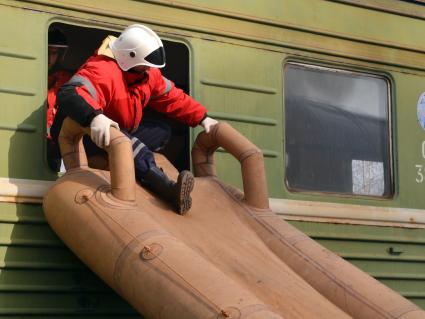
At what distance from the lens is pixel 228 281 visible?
13.0 ft

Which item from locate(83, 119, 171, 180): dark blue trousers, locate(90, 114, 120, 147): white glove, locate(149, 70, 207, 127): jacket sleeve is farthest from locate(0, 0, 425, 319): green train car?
locate(90, 114, 120, 147): white glove

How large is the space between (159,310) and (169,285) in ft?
0.37

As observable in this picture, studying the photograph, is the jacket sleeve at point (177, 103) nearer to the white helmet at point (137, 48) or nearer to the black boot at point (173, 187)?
the white helmet at point (137, 48)

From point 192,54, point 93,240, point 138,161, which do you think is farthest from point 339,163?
point 93,240

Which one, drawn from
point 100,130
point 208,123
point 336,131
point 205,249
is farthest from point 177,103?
point 336,131

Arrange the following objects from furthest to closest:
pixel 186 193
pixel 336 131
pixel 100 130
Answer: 1. pixel 336 131
2. pixel 186 193
3. pixel 100 130

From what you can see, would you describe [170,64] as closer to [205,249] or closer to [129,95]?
[129,95]

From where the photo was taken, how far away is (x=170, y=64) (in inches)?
239

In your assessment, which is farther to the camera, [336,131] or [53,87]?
[336,131]

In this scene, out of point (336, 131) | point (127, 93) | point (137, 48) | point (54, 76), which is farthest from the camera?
point (336, 131)

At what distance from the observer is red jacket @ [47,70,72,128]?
17.2 feet

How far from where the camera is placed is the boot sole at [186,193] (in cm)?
462

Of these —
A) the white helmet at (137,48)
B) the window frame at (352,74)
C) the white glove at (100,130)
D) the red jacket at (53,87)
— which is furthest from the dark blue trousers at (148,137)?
the window frame at (352,74)

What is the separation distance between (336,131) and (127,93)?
1665mm
